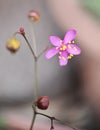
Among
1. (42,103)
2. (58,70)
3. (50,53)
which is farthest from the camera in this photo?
(58,70)

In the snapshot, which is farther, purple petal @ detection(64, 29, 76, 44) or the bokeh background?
the bokeh background

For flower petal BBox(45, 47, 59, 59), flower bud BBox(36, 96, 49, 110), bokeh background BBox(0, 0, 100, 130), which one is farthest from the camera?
bokeh background BBox(0, 0, 100, 130)

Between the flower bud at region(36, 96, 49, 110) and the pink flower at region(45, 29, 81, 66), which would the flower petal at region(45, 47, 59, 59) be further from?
the flower bud at region(36, 96, 49, 110)

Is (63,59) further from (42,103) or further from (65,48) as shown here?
(42,103)

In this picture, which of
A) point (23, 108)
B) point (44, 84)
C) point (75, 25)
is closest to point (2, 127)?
point (23, 108)

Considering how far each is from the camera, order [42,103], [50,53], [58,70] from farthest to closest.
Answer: [58,70], [50,53], [42,103]

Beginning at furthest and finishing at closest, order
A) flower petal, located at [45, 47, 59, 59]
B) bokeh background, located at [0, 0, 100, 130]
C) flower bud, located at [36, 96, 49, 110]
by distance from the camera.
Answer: bokeh background, located at [0, 0, 100, 130]
flower petal, located at [45, 47, 59, 59]
flower bud, located at [36, 96, 49, 110]

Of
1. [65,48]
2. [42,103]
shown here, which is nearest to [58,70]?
[65,48]

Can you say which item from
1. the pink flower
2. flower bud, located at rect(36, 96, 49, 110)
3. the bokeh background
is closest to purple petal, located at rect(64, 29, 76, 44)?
the pink flower
